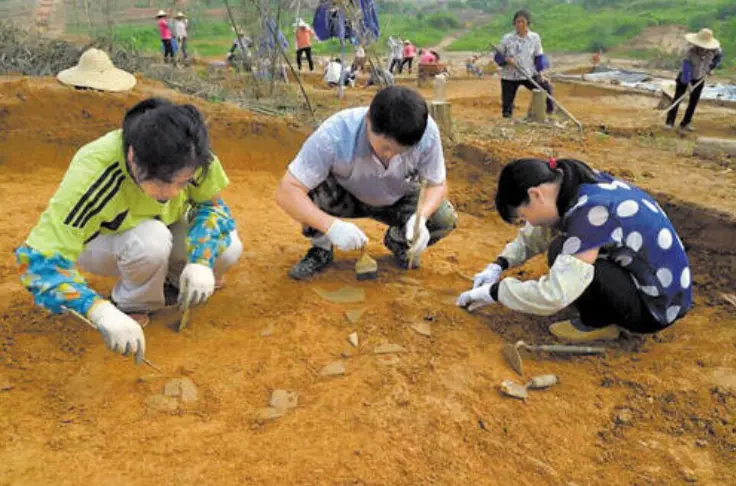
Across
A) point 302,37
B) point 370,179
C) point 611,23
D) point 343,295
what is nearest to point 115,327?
point 343,295

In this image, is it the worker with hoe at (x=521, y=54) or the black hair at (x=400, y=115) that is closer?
the black hair at (x=400, y=115)

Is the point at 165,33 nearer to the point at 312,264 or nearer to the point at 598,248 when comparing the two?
the point at 312,264

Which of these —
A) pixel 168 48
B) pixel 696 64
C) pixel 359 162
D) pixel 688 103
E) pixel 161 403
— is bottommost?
pixel 161 403

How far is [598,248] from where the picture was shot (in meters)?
2.07

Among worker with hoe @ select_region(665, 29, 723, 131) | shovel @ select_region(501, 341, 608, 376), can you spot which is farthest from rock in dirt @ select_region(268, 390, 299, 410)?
worker with hoe @ select_region(665, 29, 723, 131)

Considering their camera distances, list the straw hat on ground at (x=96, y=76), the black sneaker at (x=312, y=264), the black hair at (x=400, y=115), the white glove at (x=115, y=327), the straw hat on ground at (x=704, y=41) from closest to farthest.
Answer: the white glove at (x=115, y=327) < the black hair at (x=400, y=115) < the black sneaker at (x=312, y=264) < the straw hat on ground at (x=96, y=76) < the straw hat on ground at (x=704, y=41)

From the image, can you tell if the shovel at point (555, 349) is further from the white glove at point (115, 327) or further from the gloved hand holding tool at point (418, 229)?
the white glove at point (115, 327)

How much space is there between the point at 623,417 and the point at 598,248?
1.84 ft

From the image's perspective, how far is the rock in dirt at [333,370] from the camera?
86.1 inches

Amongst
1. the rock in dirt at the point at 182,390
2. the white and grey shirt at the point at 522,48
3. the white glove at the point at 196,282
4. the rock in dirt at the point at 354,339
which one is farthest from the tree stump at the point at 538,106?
the rock in dirt at the point at 182,390

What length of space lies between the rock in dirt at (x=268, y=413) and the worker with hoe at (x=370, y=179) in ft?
2.53

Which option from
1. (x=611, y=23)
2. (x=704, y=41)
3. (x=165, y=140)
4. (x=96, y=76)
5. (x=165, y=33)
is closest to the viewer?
(x=165, y=140)

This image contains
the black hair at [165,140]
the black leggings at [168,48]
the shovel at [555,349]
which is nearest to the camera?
the black hair at [165,140]

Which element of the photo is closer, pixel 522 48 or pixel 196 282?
pixel 196 282
